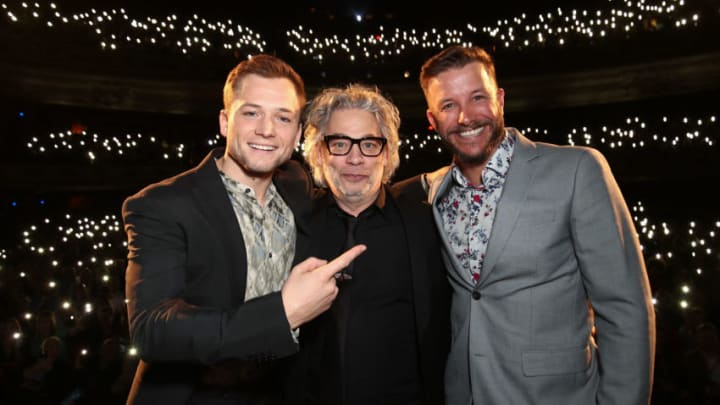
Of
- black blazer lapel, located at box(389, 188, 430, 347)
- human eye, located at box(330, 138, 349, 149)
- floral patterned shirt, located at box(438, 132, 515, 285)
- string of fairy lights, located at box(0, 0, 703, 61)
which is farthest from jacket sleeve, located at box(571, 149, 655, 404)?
string of fairy lights, located at box(0, 0, 703, 61)

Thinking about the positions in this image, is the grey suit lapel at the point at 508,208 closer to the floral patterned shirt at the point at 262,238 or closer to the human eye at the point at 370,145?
the human eye at the point at 370,145

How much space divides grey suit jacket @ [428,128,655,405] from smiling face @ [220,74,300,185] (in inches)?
38.3

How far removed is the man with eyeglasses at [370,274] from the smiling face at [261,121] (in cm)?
45

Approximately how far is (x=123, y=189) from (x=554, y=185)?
14.7 metres

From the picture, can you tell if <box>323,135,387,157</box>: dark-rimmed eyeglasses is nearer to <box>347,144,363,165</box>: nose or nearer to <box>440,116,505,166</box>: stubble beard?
<box>347,144,363,165</box>: nose

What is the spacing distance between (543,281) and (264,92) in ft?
4.54

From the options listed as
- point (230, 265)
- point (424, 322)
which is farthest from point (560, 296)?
point (230, 265)

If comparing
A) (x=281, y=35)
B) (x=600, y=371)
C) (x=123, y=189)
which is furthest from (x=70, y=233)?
(x=600, y=371)

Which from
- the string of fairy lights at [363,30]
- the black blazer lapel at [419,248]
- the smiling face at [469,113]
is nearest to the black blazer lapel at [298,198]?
the black blazer lapel at [419,248]

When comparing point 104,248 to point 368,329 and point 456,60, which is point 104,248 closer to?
point 368,329

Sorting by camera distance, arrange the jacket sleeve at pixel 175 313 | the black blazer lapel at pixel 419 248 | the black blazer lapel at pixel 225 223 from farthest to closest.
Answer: the black blazer lapel at pixel 419 248 < the black blazer lapel at pixel 225 223 < the jacket sleeve at pixel 175 313

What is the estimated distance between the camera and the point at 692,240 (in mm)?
8250

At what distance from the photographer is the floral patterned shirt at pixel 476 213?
206 cm

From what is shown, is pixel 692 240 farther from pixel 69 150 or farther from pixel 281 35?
pixel 69 150
